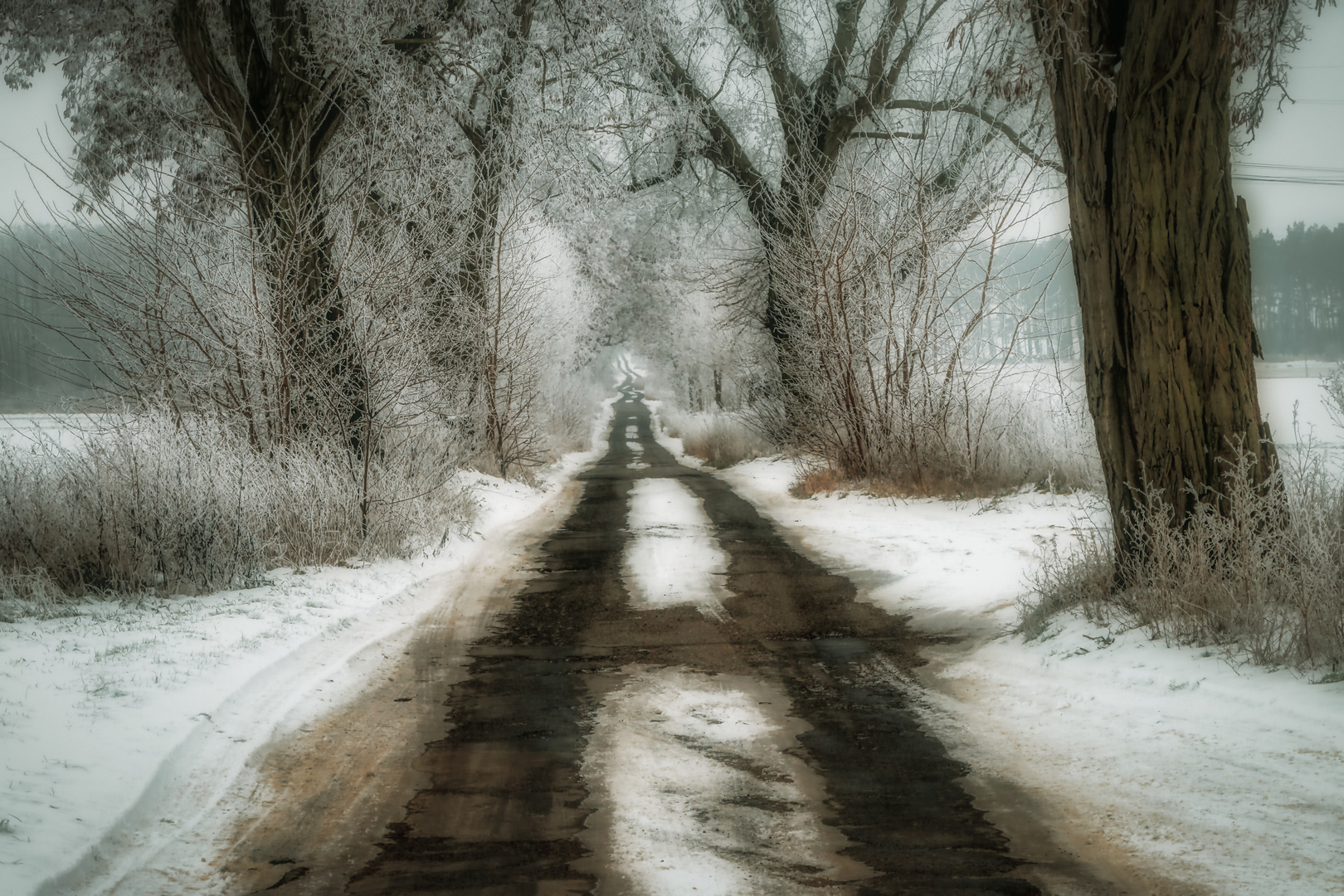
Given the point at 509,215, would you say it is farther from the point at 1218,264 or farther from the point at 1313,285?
the point at 1313,285

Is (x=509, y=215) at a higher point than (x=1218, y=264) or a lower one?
higher

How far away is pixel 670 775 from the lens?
4.12 metres

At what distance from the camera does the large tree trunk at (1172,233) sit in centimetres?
532

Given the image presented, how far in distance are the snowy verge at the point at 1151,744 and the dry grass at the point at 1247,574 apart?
0.50 ft

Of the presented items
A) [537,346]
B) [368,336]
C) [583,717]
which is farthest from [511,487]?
[583,717]

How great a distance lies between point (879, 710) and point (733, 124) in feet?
56.0

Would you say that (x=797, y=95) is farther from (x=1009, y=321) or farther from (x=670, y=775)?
(x=670, y=775)

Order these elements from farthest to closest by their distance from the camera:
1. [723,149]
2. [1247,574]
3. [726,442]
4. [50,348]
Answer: [726,442]
[723,149]
[50,348]
[1247,574]

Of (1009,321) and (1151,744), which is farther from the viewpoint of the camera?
(1009,321)

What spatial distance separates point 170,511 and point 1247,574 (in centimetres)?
721

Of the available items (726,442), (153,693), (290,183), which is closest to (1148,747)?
(153,693)

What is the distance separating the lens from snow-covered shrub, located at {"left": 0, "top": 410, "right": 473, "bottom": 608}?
7266 mm

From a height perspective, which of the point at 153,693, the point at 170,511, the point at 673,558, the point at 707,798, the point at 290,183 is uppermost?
the point at 290,183

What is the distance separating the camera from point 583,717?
194 inches
